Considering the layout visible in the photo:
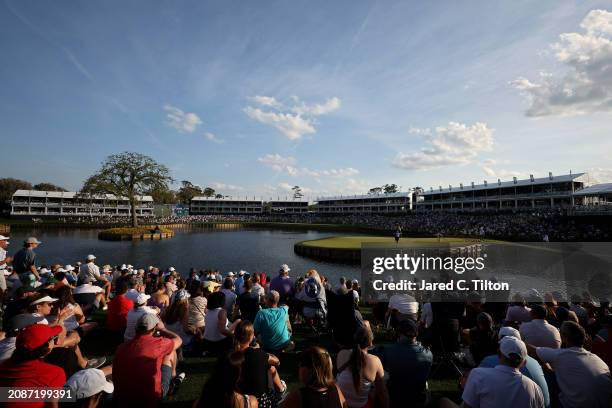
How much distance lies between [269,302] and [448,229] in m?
54.0

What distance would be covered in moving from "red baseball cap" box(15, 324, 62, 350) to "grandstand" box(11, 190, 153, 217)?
3712 inches

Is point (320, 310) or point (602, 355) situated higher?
point (602, 355)

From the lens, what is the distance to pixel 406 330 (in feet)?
13.5

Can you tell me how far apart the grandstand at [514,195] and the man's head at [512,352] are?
2449 inches

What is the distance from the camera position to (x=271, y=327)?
578cm

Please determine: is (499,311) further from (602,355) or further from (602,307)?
(602,355)

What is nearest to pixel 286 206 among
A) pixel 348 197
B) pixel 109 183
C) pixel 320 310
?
pixel 348 197

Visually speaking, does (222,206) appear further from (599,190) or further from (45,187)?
(599,190)

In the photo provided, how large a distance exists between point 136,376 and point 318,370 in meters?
2.48

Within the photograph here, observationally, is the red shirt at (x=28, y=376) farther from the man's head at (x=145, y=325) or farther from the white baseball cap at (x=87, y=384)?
the man's head at (x=145, y=325)

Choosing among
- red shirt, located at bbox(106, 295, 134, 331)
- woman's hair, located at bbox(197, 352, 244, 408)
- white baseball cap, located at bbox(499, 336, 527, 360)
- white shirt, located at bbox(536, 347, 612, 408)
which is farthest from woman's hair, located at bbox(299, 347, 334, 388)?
red shirt, located at bbox(106, 295, 134, 331)

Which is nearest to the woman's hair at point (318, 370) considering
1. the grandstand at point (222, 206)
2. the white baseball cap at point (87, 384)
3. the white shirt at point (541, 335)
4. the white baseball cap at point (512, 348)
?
the white baseball cap at point (512, 348)

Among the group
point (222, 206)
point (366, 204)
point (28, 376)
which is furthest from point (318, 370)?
point (222, 206)

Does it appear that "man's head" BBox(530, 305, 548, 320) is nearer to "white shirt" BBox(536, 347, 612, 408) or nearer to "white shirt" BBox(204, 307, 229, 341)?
"white shirt" BBox(536, 347, 612, 408)
